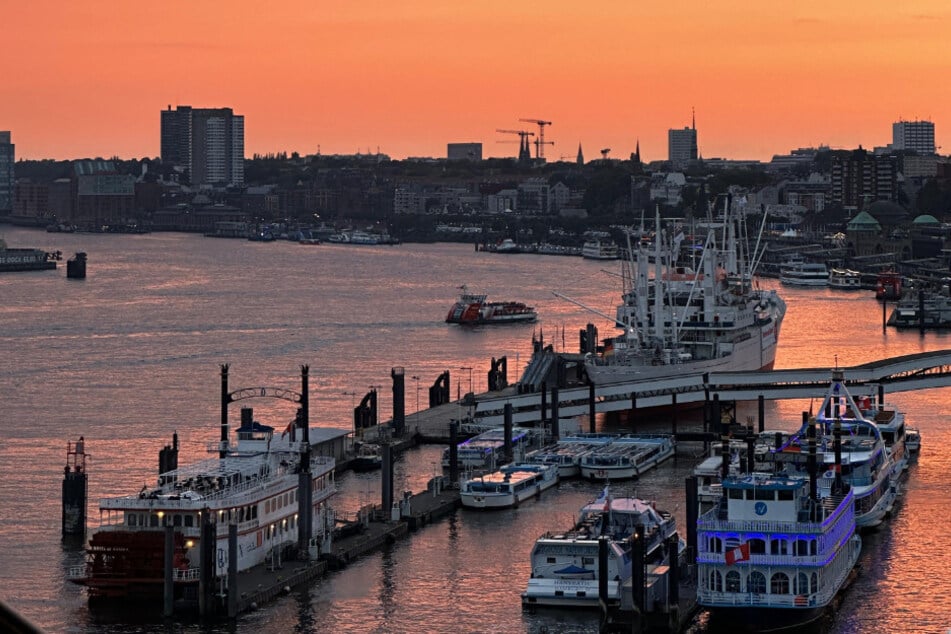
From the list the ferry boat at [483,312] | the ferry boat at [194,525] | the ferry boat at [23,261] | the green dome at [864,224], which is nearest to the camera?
the ferry boat at [194,525]

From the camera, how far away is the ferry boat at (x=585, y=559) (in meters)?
21.9

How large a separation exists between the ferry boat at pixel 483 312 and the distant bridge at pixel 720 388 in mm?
25787

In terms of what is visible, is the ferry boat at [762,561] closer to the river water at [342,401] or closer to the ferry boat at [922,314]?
the river water at [342,401]

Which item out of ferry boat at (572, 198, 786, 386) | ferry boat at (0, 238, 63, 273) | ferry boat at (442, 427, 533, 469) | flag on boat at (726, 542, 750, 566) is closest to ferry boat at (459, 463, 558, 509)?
ferry boat at (442, 427, 533, 469)

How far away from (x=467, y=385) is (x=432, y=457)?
1123cm

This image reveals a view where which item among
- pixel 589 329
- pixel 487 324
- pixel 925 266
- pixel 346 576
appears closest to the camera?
pixel 346 576

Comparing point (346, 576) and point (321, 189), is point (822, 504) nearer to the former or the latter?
point (346, 576)

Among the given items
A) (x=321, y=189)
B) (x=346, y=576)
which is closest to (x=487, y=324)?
(x=346, y=576)

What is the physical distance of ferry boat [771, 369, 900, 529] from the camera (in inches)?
982

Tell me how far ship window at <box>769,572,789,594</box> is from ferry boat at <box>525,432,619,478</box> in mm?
9198

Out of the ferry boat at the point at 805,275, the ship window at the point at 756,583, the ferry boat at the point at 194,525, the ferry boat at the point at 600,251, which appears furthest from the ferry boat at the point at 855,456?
the ferry boat at the point at 600,251

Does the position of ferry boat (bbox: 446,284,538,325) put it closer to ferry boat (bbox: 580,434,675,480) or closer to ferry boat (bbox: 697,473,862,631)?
ferry boat (bbox: 580,434,675,480)

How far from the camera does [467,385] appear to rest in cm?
4331

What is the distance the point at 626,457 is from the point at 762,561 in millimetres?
9474
